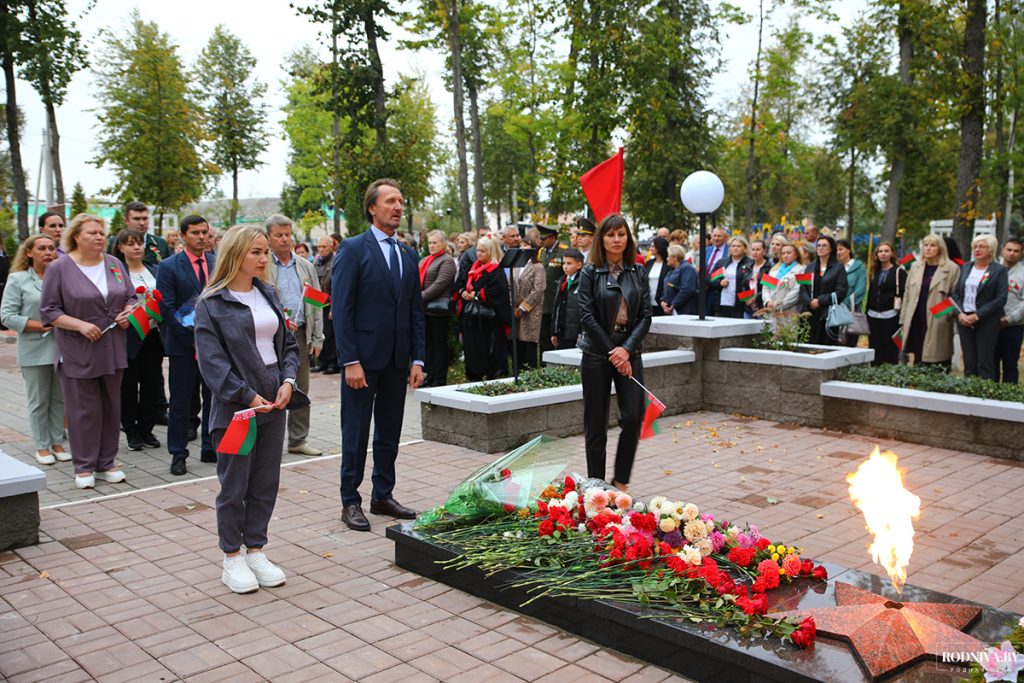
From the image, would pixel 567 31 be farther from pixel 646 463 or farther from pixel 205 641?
pixel 205 641

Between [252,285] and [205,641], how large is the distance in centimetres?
186

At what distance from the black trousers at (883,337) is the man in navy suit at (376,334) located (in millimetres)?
7693

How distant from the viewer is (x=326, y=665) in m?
3.88

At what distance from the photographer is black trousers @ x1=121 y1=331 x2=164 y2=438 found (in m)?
8.27

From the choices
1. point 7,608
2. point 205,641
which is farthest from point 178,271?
point 205,641

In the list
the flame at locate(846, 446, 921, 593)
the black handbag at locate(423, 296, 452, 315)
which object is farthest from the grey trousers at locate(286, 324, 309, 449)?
the flame at locate(846, 446, 921, 593)

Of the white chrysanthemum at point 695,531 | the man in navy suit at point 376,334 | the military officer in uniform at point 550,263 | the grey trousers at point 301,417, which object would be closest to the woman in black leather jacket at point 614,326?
the man in navy suit at point 376,334

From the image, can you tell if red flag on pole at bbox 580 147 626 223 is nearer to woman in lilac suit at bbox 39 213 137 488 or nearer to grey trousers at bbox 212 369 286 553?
woman in lilac suit at bbox 39 213 137 488

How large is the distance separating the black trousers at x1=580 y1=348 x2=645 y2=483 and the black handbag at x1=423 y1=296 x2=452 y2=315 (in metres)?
5.41

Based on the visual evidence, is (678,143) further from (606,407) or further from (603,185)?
(606,407)

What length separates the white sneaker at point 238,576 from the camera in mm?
4711

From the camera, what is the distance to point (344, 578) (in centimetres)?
495

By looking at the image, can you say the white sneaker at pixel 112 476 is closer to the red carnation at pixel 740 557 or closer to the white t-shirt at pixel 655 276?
the red carnation at pixel 740 557

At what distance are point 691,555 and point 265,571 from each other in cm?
233
